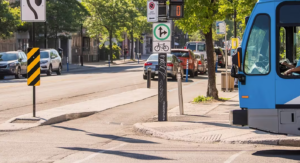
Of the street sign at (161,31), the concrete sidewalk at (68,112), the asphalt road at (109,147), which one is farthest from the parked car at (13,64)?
the street sign at (161,31)

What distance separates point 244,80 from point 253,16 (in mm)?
1089

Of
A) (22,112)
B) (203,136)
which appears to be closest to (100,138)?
(203,136)

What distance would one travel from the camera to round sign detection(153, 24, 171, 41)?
1311cm

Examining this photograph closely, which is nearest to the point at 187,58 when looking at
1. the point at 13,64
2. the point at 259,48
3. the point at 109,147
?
the point at 13,64

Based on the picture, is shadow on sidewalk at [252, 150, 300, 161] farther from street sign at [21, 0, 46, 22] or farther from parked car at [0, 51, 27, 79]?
parked car at [0, 51, 27, 79]

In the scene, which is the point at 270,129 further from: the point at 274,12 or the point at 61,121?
the point at 61,121

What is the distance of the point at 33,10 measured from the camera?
42.7 ft

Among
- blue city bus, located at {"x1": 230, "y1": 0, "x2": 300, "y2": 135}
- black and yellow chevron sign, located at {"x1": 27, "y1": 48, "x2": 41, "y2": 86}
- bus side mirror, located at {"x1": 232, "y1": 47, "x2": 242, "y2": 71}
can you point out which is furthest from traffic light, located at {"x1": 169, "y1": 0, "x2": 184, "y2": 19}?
bus side mirror, located at {"x1": 232, "y1": 47, "x2": 242, "y2": 71}

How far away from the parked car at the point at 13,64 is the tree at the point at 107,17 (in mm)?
30946

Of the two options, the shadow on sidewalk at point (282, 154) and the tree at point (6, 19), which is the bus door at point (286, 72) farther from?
the tree at point (6, 19)

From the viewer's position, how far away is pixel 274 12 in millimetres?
8914

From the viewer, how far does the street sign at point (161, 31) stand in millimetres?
→ 13102

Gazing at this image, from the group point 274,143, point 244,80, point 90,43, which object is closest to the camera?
point 244,80

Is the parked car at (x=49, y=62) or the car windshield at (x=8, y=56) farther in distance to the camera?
the parked car at (x=49, y=62)
